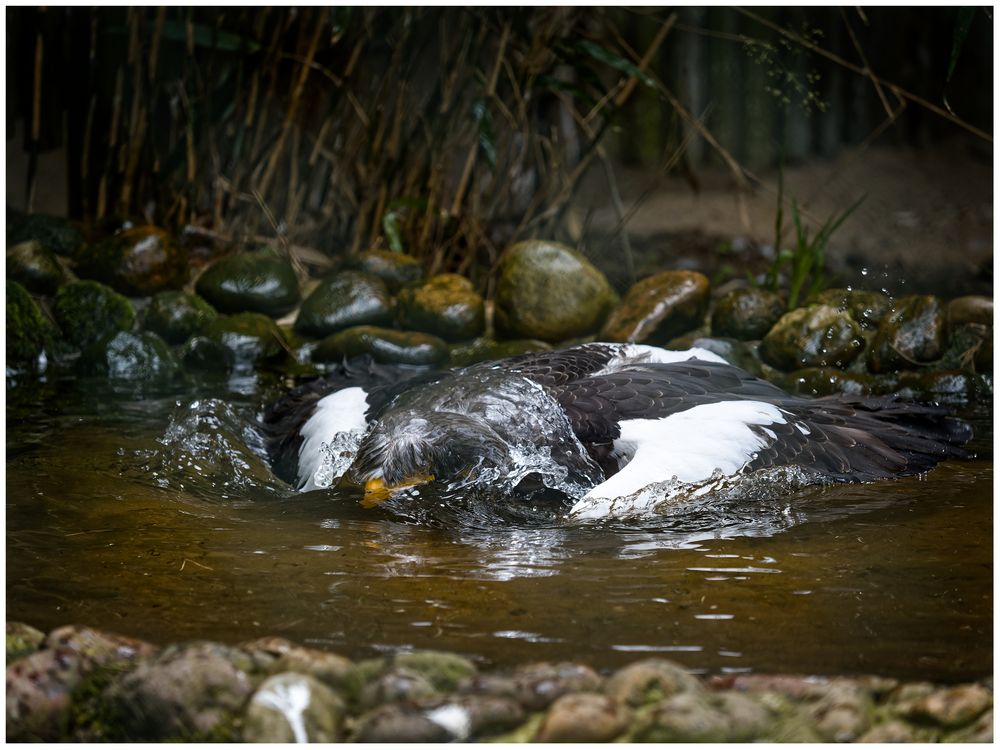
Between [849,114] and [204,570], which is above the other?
[849,114]

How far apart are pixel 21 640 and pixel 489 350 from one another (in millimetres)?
4257

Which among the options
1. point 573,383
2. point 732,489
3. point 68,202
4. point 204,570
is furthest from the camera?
point 68,202

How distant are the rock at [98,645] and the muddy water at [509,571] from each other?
0.50 ft

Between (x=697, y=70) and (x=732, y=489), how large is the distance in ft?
17.0

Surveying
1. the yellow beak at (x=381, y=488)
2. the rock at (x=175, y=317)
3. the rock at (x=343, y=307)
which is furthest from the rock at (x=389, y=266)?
the yellow beak at (x=381, y=488)

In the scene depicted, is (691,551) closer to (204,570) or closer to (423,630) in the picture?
(423,630)

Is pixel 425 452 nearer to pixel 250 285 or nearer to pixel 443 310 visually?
pixel 443 310

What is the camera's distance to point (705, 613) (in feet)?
9.81

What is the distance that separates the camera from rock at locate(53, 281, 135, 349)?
21.9 feet

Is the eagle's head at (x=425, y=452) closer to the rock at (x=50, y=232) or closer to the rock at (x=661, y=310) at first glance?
the rock at (x=661, y=310)

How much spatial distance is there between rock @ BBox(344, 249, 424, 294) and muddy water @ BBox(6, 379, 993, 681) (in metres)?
2.79

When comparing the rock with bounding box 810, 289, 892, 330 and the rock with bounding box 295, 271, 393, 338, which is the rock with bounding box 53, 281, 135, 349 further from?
the rock with bounding box 810, 289, 892, 330

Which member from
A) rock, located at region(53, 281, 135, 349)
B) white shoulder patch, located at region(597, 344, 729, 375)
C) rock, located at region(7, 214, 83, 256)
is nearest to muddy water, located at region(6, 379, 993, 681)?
white shoulder patch, located at region(597, 344, 729, 375)

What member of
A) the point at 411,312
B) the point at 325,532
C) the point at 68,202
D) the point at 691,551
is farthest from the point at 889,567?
the point at 68,202
